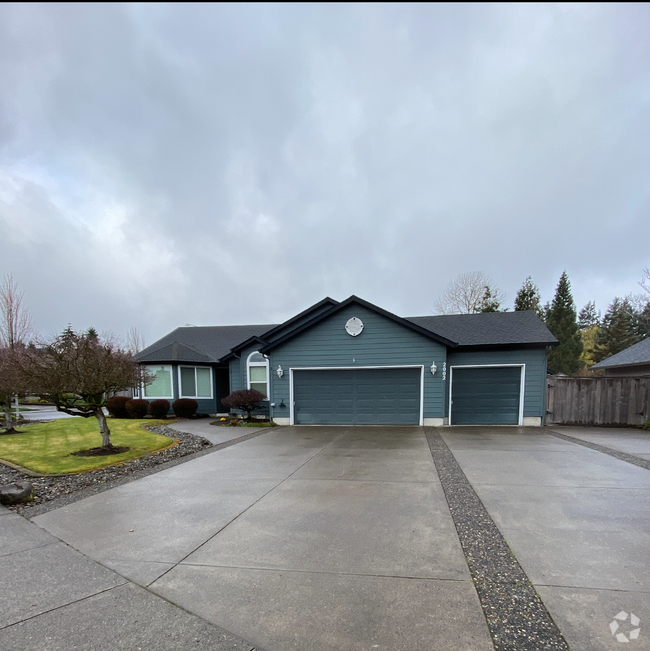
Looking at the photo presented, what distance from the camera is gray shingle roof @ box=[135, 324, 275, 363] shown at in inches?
610

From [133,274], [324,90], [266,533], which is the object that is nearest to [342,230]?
[324,90]

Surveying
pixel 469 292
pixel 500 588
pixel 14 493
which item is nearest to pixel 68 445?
pixel 14 493

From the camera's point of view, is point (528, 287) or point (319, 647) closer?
point (319, 647)

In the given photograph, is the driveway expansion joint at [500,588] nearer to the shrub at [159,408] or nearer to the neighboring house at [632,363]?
the shrub at [159,408]

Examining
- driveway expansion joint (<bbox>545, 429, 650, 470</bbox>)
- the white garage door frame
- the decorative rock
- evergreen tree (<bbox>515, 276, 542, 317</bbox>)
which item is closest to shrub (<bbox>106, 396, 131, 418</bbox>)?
the white garage door frame

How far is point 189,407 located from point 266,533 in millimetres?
12392

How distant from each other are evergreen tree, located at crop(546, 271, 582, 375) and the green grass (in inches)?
1222

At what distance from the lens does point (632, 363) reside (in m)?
14.1

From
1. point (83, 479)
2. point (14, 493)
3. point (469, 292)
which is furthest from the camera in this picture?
point (469, 292)

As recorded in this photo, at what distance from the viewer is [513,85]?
9180 mm

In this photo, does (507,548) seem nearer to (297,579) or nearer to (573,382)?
(297,579)

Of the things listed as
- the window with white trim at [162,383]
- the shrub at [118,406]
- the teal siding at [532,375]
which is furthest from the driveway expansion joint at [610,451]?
the shrub at [118,406]

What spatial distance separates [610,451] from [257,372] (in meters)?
12.0

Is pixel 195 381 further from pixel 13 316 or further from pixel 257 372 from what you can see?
pixel 13 316
